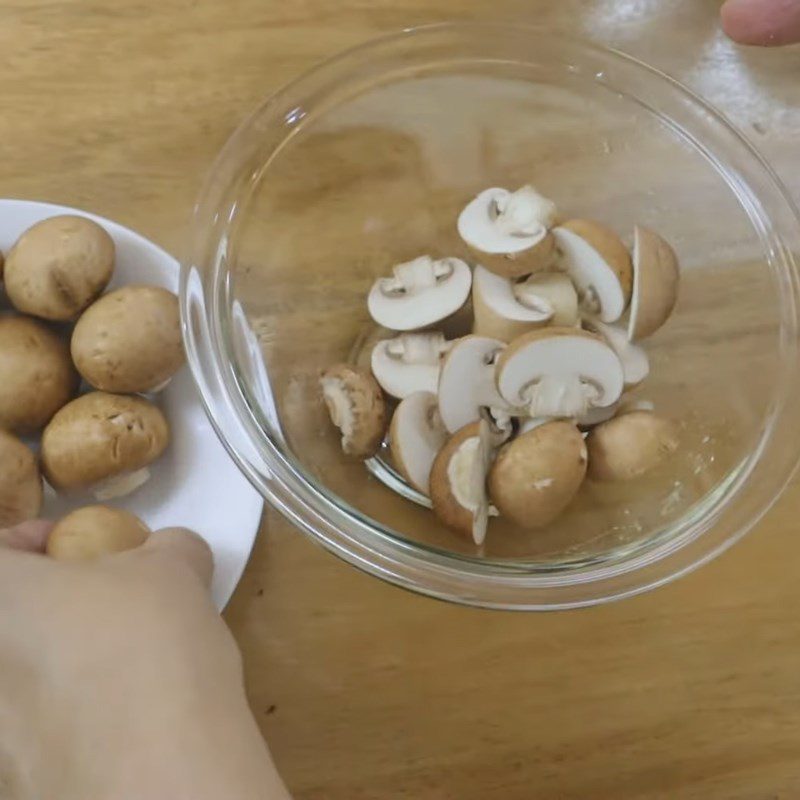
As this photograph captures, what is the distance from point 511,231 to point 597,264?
0.06 m

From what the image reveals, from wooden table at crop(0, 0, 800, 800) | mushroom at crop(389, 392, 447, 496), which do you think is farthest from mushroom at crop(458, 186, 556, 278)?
wooden table at crop(0, 0, 800, 800)

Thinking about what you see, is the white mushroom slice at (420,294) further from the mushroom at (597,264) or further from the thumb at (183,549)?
the thumb at (183,549)

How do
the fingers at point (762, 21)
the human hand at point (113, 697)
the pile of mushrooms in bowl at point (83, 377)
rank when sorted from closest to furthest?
the human hand at point (113, 697)
the pile of mushrooms in bowl at point (83, 377)
the fingers at point (762, 21)

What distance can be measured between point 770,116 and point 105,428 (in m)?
0.57

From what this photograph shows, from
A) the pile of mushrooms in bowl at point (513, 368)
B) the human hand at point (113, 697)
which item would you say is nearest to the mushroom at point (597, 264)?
the pile of mushrooms in bowl at point (513, 368)

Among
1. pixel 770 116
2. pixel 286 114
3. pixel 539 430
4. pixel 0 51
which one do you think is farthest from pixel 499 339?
pixel 0 51

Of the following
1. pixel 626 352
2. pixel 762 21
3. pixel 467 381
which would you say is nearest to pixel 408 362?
pixel 467 381

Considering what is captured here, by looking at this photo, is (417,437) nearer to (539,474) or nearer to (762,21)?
(539,474)

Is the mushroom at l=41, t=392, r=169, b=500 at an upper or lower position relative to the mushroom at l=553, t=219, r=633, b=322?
lower

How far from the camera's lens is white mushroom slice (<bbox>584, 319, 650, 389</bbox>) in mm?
719

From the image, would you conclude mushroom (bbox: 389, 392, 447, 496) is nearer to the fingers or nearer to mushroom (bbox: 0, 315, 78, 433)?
mushroom (bbox: 0, 315, 78, 433)

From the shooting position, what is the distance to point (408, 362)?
0.72 metres

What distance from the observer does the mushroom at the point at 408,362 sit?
71 centimetres

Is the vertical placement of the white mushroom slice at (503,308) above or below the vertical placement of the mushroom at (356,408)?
above
